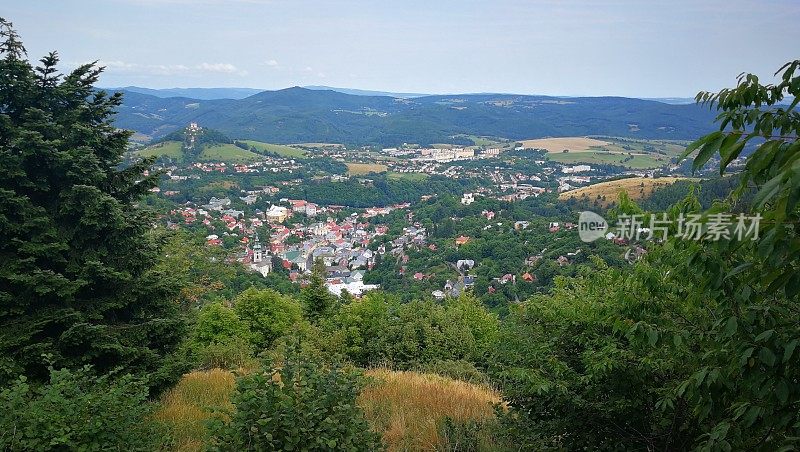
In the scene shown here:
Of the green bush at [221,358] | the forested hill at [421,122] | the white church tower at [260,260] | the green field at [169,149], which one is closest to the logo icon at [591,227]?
the green bush at [221,358]

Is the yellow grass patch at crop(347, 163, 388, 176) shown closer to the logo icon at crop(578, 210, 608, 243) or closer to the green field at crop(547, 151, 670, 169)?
the green field at crop(547, 151, 670, 169)

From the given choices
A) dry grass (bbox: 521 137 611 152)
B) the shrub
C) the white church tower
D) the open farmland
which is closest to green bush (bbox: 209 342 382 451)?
the shrub

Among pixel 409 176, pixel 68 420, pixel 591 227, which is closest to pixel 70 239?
pixel 68 420

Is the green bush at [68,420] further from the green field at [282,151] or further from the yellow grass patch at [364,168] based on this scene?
the green field at [282,151]

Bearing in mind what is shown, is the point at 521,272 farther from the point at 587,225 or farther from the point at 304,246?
the point at 304,246

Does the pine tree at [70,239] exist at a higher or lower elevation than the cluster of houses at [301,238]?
higher
